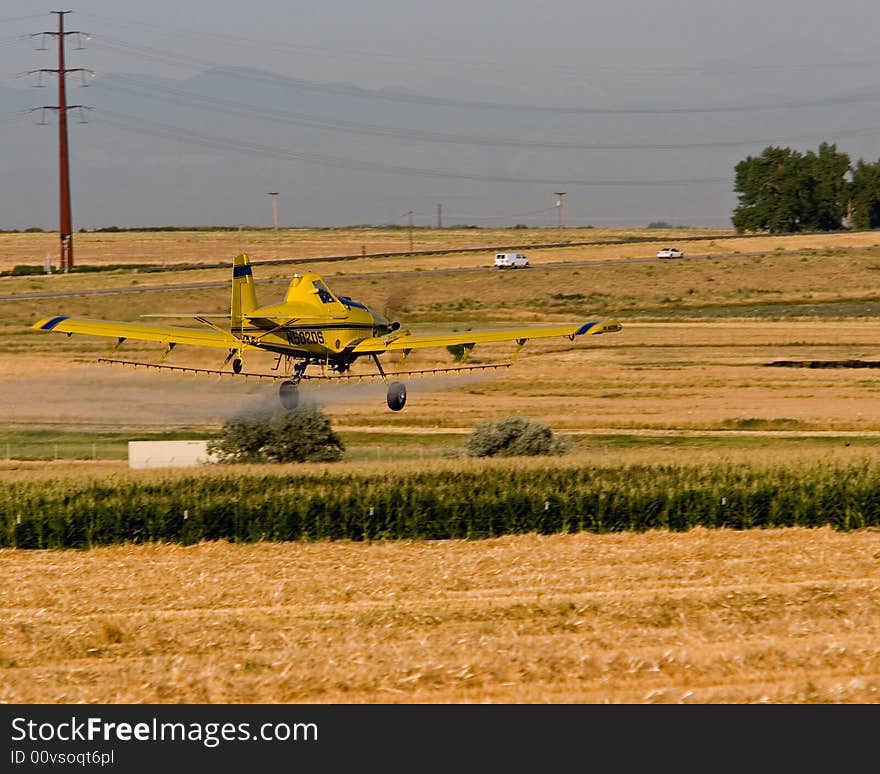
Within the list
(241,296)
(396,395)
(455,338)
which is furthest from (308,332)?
(455,338)

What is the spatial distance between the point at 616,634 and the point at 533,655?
9.36 feet

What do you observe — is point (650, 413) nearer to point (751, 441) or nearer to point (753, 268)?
point (751, 441)

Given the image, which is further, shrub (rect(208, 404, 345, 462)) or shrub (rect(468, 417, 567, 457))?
shrub (rect(208, 404, 345, 462))

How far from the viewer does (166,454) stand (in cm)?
5366

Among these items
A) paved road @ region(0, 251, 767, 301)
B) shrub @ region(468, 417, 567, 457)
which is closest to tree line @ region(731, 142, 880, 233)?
paved road @ region(0, 251, 767, 301)

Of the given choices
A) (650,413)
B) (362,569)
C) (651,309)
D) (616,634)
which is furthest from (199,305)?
(616,634)

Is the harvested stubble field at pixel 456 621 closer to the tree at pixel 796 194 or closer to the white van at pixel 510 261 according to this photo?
the white van at pixel 510 261

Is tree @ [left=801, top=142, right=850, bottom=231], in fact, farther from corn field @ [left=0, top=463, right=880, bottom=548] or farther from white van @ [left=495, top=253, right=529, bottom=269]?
corn field @ [left=0, top=463, right=880, bottom=548]

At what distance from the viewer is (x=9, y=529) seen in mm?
40125

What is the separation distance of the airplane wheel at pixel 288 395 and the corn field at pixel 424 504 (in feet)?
18.5

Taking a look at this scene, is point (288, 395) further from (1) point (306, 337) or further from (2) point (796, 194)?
(2) point (796, 194)

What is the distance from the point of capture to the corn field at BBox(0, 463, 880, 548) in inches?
1587

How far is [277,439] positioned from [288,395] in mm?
5905

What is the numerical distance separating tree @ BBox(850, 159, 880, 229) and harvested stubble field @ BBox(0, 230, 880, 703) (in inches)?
4916
